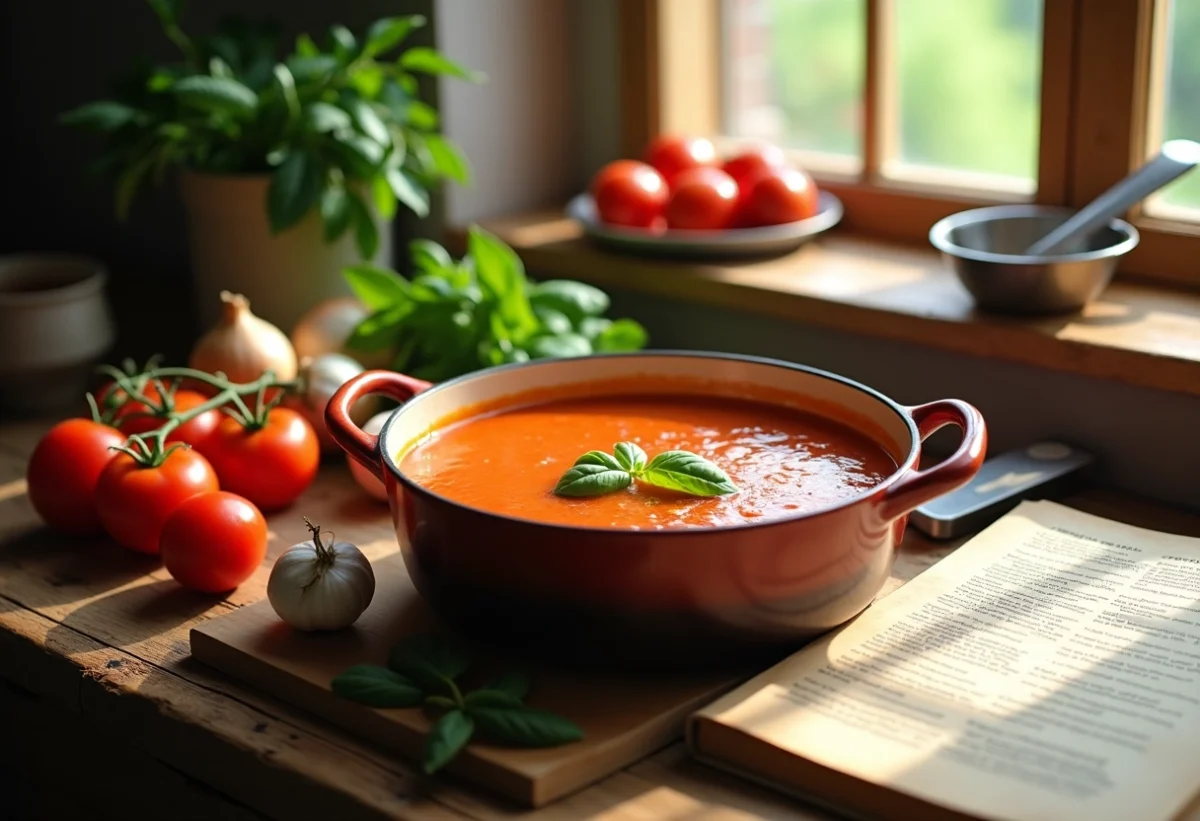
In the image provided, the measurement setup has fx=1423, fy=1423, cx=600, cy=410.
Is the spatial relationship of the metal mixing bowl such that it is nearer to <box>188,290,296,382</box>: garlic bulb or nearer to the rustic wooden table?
the rustic wooden table

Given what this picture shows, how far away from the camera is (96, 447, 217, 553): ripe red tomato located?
1.14 m

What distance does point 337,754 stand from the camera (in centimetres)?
88

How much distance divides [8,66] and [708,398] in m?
1.60

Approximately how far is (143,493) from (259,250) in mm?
457

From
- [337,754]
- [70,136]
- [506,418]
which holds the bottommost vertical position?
[337,754]

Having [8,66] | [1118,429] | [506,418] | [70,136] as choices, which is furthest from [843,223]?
[8,66]

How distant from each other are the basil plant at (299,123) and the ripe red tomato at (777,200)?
31cm

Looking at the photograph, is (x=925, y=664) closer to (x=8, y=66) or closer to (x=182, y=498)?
(x=182, y=498)

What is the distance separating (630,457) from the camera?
987mm

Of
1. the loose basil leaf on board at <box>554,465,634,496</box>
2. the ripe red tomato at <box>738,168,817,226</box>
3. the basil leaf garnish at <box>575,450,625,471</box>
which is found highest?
the ripe red tomato at <box>738,168,817,226</box>

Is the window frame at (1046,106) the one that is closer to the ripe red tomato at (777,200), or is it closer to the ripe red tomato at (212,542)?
the ripe red tomato at (777,200)

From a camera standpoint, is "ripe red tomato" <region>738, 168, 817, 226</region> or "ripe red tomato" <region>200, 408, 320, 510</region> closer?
"ripe red tomato" <region>200, 408, 320, 510</region>

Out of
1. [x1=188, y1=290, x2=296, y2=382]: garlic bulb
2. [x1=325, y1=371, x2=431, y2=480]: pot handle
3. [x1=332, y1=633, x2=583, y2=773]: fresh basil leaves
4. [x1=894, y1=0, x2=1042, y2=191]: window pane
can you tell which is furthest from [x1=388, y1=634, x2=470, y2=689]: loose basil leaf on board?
[x1=894, y1=0, x2=1042, y2=191]: window pane

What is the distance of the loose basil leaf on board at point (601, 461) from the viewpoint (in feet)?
3.22
